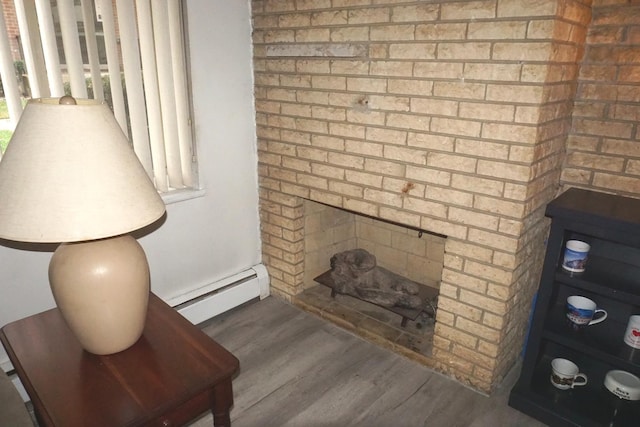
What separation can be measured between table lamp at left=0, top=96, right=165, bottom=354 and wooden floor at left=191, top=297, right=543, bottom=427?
0.90m

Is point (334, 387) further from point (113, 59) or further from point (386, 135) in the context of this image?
point (113, 59)

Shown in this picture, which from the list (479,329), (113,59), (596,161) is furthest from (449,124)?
(113,59)

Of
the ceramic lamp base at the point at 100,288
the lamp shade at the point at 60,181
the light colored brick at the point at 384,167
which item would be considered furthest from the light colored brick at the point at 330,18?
the ceramic lamp base at the point at 100,288

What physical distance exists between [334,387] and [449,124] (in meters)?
1.31

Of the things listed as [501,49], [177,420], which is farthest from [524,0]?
[177,420]

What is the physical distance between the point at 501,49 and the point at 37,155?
153 centimetres

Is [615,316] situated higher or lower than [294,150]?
lower

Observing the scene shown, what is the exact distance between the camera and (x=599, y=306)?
1.93 meters

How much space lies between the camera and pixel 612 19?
5.53ft

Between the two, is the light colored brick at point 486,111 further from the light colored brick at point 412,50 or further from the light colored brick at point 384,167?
the light colored brick at point 384,167

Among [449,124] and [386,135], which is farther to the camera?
[386,135]

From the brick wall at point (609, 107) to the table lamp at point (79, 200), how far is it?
5.70 ft

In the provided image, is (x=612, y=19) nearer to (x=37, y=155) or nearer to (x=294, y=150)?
(x=294, y=150)

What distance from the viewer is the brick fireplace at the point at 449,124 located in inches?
63.1
